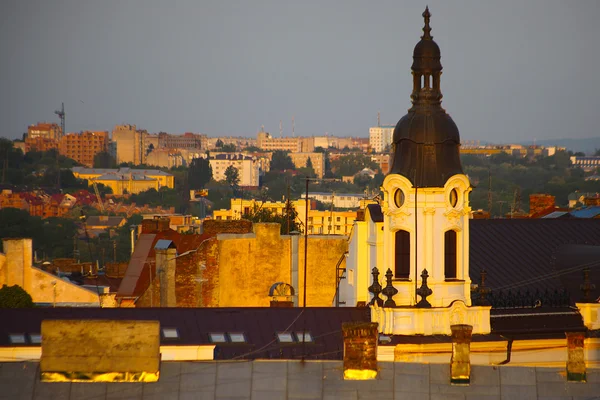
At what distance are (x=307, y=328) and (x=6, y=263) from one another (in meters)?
21.1

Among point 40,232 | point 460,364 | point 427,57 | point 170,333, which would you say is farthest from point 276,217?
point 40,232

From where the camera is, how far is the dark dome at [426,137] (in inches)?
1849

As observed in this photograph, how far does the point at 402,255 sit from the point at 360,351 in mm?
13961

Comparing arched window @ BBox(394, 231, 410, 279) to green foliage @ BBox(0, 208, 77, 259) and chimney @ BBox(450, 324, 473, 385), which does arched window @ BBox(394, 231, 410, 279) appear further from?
green foliage @ BBox(0, 208, 77, 259)

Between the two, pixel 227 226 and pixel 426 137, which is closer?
pixel 426 137

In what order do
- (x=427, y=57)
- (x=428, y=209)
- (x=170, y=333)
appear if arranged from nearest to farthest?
1. (x=170, y=333)
2. (x=428, y=209)
3. (x=427, y=57)

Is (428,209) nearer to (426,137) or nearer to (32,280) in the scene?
(426,137)


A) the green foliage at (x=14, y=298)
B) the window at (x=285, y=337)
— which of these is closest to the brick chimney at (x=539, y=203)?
the green foliage at (x=14, y=298)

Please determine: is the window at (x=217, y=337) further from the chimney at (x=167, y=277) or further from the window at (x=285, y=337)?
the chimney at (x=167, y=277)

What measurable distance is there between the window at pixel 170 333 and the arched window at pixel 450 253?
7274 mm

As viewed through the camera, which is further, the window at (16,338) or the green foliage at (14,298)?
the green foliage at (14,298)

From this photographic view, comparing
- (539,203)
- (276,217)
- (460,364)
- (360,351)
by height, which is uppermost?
(539,203)

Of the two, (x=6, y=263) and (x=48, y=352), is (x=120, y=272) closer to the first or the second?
(x=6, y=263)

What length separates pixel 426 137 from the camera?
155 feet
